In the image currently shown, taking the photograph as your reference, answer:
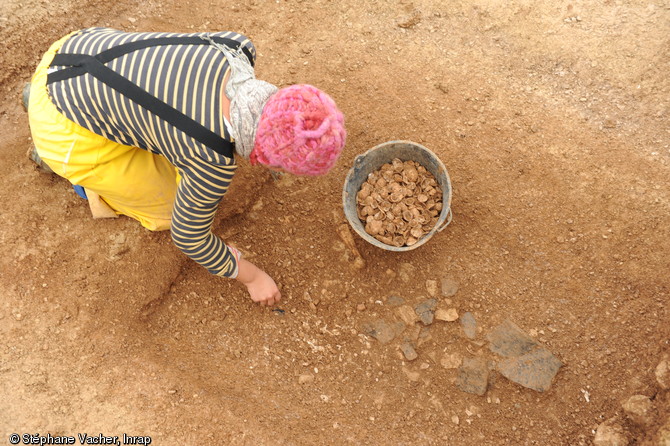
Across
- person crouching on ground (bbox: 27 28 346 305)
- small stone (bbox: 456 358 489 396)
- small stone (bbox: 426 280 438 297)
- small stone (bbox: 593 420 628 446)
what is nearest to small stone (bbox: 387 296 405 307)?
small stone (bbox: 426 280 438 297)

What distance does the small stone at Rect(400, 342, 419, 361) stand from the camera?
2.12 m

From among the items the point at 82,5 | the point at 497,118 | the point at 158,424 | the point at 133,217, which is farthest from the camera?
the point at 82,5

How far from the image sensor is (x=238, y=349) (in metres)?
2.19

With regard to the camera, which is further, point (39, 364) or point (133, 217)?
point (133, 217)

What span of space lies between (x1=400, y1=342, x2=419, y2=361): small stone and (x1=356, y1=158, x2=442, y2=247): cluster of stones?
0.44 m

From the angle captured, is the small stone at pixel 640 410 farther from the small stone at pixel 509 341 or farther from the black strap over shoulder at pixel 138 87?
the black strap over shoulder at pixel 138 87

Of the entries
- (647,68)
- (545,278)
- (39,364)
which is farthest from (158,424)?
(647,68)

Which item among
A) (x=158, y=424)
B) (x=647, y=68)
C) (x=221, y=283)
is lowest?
(x=158, y=424)

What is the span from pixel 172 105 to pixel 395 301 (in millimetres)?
1292

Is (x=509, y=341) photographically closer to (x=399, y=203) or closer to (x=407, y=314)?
(x=407, y=314)

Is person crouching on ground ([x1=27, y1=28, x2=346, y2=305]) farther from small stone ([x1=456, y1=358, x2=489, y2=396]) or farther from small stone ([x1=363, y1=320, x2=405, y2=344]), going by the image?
small stone ([x1=456, y1=358, x2=489, y2=396])

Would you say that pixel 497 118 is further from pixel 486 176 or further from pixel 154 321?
pixel 154 321

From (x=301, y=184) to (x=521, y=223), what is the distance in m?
1.08

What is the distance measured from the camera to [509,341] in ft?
6.93
